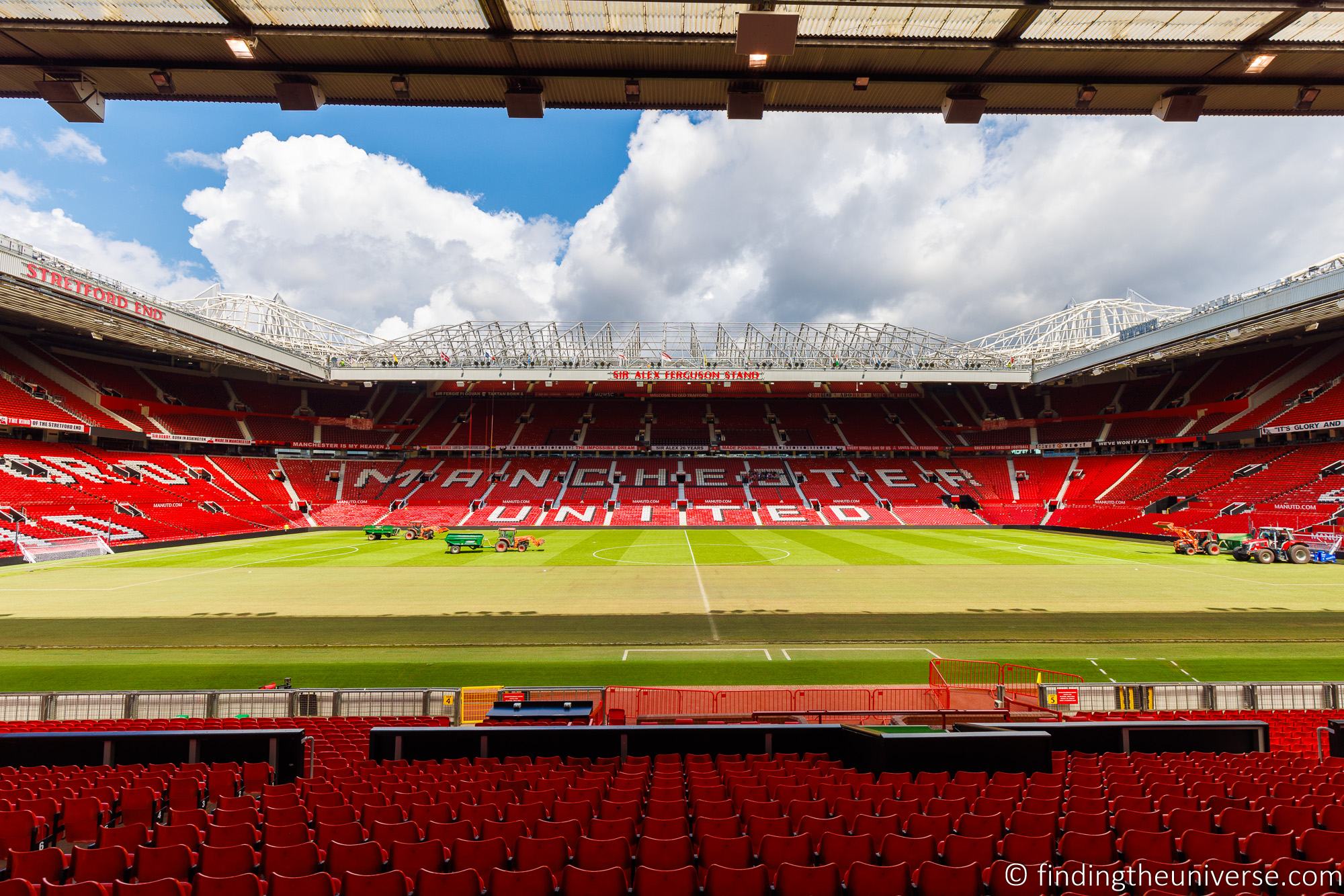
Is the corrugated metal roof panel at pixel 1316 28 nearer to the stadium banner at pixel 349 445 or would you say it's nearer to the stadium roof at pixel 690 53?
the stadium roof at pixel 690 53

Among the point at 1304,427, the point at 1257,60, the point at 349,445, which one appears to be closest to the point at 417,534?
the point at 349,445

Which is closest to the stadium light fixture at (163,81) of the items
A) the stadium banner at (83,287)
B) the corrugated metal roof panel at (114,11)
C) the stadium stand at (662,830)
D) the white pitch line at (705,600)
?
the corrugated metal roof panel at (114,11)

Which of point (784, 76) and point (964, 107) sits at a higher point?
point (784, 76)

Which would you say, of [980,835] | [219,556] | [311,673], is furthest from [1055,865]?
[219,556]

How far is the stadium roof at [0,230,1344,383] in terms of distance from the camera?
42344 mm

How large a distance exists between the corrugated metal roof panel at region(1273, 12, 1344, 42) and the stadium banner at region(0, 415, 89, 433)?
60933mm

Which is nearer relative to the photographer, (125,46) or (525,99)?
(125,46)

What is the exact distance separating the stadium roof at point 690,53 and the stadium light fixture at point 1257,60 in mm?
14

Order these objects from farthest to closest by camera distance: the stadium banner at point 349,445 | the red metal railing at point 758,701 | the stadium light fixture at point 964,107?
the stadium banner at point 349,445, the red metal railing at point 758,701, the stadium light fixture at point 964,107

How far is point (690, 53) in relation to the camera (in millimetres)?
5871

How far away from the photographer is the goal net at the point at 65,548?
32.1 meters

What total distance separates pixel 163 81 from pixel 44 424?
53862mm

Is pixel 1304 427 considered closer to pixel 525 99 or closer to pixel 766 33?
pixel 766 33

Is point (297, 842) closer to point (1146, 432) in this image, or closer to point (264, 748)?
point (264, 748)
